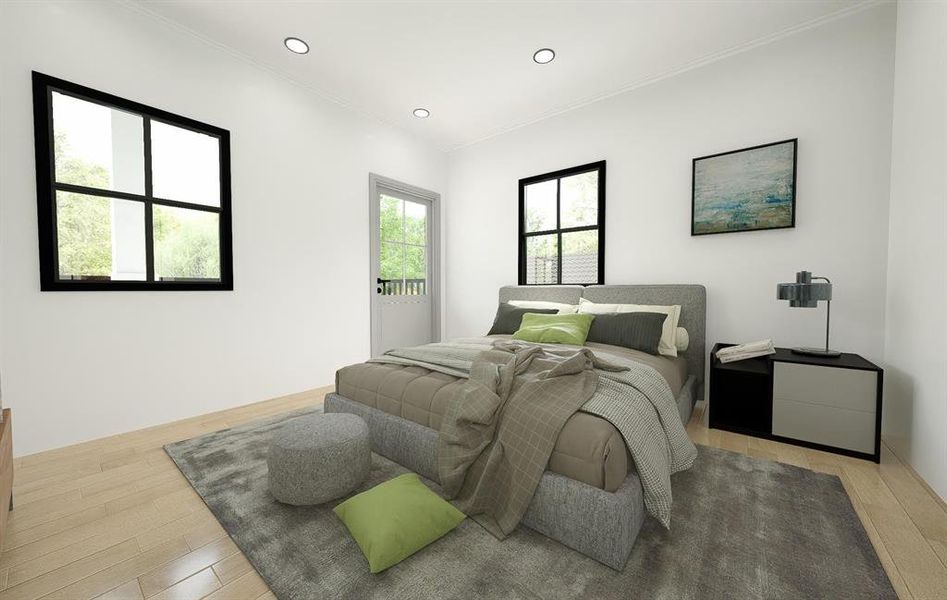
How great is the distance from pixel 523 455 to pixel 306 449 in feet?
3.08

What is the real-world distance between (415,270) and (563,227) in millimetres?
1876

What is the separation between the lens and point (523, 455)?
1.50 m

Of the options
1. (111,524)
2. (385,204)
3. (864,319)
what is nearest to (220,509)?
(111,524)

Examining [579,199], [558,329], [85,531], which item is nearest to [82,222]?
[85,531]

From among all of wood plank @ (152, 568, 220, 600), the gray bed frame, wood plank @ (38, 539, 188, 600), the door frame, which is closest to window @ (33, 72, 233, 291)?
the door frame

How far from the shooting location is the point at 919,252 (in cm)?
204

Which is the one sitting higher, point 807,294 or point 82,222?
point 82,222

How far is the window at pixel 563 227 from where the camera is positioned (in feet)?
12.3

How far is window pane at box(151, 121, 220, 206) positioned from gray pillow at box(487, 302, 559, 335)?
→ 2.57 metres

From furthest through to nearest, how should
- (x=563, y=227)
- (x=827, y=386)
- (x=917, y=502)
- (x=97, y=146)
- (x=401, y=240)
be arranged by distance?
(x=401, y=240) → (x=563, y=227) → (x=97, y=146) → (x=827, y=386) → (x=917, y=502)

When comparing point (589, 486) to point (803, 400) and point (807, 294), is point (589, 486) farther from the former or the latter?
point (807, 294)

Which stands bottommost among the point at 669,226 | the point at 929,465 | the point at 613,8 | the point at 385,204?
the point at 929,465

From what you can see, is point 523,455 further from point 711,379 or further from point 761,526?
point 711,379

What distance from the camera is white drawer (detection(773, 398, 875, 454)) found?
2146 millimetres
